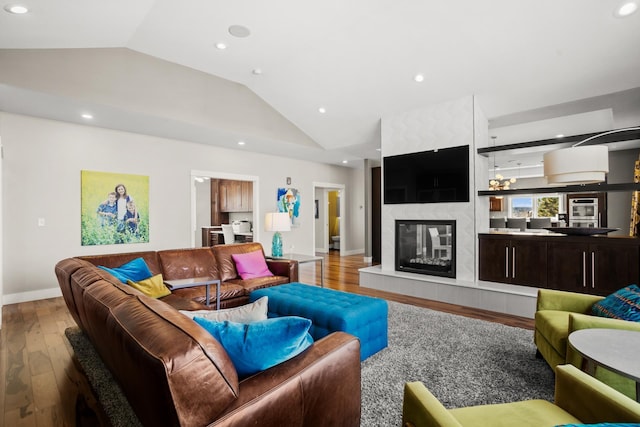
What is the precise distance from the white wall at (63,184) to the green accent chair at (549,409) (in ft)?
17.5

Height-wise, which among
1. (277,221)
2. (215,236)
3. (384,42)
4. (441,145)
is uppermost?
(384,42)

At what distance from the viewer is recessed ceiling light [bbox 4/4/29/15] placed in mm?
2729

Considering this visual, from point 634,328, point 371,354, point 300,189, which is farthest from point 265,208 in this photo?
point 634,328

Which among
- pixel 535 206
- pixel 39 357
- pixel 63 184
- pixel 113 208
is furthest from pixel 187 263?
pixel 535 206

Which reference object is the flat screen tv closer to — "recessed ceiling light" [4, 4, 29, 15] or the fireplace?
the fireplace

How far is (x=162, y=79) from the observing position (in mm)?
4473

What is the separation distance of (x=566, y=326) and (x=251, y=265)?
3165mm

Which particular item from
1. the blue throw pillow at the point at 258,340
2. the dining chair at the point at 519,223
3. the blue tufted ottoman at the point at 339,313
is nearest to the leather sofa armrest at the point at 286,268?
the blue tufted ottoman at the point at 339,313

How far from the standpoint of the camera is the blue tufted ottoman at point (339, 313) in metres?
2.48

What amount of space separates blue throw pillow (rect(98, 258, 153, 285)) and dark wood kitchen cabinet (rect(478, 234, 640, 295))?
13.7 ft

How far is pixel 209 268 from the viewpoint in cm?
391

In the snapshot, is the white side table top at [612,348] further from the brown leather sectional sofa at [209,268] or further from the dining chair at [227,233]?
the dining chair at [227,233]

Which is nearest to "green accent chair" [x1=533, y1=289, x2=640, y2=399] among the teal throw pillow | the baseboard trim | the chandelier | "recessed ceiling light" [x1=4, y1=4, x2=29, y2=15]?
the teal throw pillow

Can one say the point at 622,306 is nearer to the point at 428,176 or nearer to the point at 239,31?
the point at 428,176
